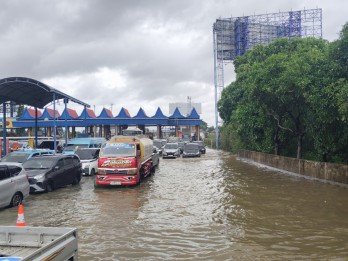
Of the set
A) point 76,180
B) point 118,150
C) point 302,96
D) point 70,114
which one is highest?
point 70,114

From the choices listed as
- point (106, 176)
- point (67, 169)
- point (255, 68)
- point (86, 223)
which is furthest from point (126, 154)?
point (255, 68)

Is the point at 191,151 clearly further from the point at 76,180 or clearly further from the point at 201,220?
the point at 201,220

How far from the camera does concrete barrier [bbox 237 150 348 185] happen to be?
17.6 m

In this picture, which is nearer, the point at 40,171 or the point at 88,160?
the point at 40,171

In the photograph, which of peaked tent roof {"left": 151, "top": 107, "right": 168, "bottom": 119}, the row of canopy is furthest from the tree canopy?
peaked tent roof {"left": 151, "top": 107, "right": 168, "bottom": 119}

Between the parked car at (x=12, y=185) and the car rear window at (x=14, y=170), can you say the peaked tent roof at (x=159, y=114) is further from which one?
the car rear window at (x=14, y=170)

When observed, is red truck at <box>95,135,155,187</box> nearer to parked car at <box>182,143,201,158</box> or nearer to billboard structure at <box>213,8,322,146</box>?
parked car at <box>182,143,201,158</box>

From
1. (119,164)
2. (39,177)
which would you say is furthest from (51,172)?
(119,164)

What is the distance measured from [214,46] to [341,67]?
173 feet

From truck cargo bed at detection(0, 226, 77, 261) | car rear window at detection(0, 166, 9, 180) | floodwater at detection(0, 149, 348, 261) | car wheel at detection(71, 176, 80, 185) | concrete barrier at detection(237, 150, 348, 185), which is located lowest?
floodwater at detection(0, 149, 348, 261)

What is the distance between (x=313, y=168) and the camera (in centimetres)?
2038

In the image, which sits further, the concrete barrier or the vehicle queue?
the concrete barrier

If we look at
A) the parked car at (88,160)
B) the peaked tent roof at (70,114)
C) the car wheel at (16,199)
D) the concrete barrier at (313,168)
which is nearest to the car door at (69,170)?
the parked car at (88,160)

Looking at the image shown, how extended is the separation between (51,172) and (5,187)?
4368 mm
